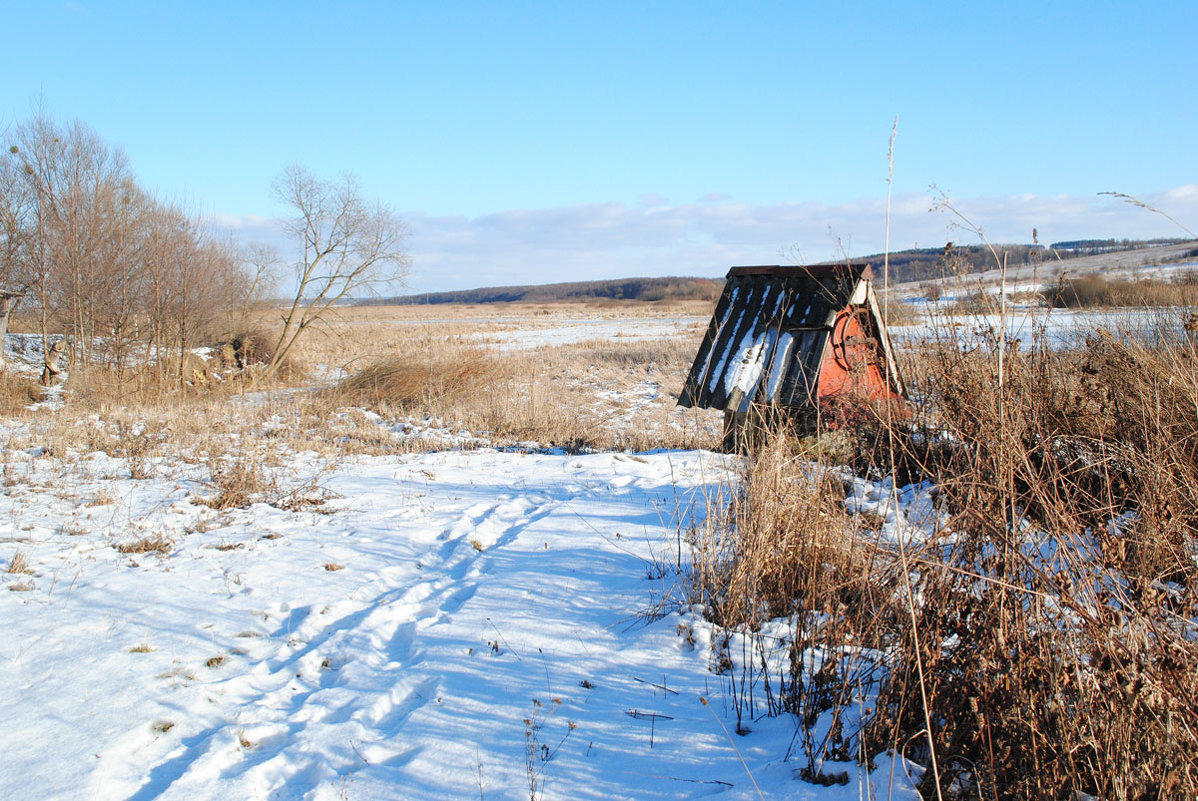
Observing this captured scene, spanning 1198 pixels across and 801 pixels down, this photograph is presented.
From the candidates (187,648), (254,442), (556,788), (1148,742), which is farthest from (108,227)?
(1148,742)

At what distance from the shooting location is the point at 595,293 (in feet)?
344

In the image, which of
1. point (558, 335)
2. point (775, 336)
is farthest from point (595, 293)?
point (775, 336)

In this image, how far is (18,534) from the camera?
4.73 metres

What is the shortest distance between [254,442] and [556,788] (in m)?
7.18

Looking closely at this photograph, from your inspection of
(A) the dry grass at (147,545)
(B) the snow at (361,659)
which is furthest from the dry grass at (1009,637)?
(A) the dry grass at (147,545)

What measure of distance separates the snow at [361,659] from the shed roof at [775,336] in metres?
1.16

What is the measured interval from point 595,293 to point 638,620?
102991 millimetres

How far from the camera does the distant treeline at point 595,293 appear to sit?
77500 millimetres

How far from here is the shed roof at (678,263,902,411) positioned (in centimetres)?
610

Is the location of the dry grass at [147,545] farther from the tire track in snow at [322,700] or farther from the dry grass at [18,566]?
the tire track in snow at [322,700]

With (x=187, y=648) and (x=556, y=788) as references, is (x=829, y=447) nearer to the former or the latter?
(x=556, y=788)

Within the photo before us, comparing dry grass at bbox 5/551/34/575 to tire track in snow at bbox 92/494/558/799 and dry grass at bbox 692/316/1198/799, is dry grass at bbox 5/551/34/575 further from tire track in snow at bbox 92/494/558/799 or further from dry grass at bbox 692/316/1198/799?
dry grass at bbox 692/316/1198/799

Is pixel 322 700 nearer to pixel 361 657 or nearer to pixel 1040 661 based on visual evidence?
pixel 361 657

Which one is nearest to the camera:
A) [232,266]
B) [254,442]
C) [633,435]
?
[254,442]
